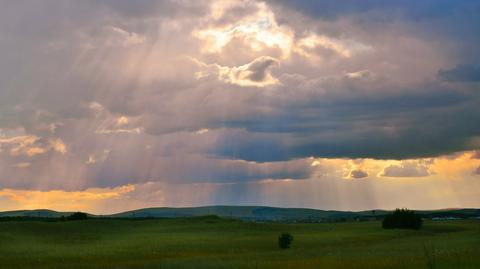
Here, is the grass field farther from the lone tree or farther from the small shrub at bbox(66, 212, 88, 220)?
the small shrub at bbox(66, 212, 88, 220)

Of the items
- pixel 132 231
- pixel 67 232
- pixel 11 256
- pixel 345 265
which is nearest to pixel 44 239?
pixel 67 232

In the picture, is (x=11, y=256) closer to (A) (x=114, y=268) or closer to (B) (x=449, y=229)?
(A) (x=114, y=268)

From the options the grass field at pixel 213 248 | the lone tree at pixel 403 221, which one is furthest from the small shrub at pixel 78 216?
the lone tree at pixel 403 221

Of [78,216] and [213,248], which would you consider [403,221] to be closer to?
[213,248]

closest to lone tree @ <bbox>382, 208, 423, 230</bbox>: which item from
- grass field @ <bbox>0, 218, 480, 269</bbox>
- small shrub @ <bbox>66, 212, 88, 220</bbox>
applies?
grass field @ <bbox>0, 218, 480, 269</bbox>

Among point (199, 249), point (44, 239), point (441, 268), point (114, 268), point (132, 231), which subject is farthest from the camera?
point (132, 231)

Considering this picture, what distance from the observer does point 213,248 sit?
262ft

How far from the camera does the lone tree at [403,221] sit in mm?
122062

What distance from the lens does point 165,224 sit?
142 meters

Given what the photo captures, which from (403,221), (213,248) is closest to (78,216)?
(403,221)

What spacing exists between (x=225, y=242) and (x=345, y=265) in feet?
162

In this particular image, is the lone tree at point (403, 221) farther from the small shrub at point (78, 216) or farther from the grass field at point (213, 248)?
the small shrub at point (78, 216)

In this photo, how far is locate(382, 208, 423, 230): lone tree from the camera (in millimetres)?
122062

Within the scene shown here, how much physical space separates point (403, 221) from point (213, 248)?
5558 cm
